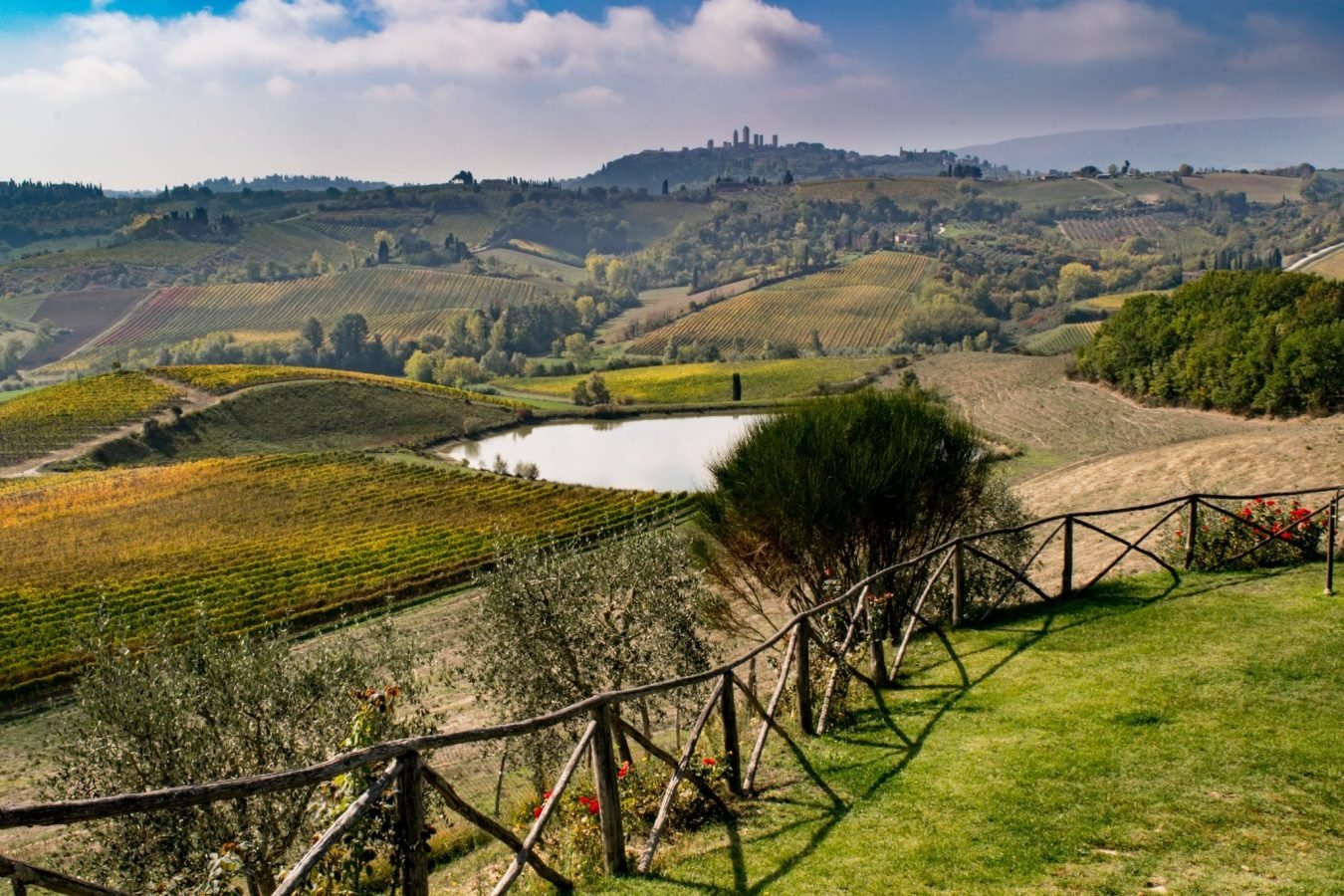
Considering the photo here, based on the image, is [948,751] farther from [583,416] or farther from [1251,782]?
[583,416]

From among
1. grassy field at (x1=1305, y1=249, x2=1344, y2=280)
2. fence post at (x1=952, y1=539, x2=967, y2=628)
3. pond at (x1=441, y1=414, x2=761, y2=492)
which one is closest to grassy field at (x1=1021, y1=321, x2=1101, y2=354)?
grassy field at (x1=1305, y1=249, x2=1344, y2=280)

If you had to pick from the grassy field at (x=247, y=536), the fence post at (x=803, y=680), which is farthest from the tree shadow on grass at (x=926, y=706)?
the grassy field at (x=247, y=536)

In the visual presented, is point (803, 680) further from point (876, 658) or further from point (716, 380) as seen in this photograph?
point (716, 380)

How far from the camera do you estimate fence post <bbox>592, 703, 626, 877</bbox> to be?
27.8 ft

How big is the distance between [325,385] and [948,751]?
95.6 meters

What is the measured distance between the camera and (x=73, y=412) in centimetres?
8250

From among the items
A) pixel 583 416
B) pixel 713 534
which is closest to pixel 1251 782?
pixel 713 534

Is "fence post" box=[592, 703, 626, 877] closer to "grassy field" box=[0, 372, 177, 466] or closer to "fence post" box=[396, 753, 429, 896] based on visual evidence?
"fence post" box=[396, 753, 429, 896]

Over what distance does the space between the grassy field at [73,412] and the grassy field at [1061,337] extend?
385 ft

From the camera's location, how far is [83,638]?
1568cm

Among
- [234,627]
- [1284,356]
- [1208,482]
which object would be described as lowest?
[234,627]

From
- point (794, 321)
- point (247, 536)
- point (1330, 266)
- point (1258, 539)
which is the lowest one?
point (247, 536)

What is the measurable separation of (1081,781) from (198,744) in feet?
39.6

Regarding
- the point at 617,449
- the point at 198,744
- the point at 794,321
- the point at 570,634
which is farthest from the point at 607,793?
the point at 794,321
